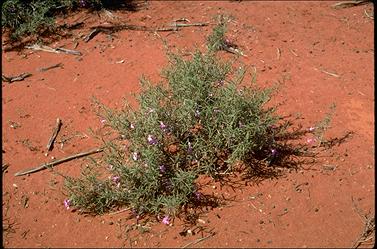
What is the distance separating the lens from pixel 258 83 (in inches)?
189

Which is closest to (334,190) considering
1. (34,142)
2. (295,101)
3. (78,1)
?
(295,101)

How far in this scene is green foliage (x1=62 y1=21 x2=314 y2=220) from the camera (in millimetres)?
3342

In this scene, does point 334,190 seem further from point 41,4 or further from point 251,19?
point 41,4

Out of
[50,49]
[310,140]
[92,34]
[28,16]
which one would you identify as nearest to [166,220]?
[310,140]

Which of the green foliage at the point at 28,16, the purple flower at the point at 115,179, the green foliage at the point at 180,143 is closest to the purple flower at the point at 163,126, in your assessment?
the green foliage at the point at 180,143

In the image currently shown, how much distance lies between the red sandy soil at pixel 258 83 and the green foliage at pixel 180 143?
19 centimetres

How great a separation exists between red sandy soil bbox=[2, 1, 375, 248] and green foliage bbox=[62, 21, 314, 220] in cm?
19

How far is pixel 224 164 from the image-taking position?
12.2ft

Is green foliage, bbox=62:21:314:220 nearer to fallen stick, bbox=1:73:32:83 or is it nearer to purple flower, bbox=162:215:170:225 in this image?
purple flower, bbox=162:215:170:225

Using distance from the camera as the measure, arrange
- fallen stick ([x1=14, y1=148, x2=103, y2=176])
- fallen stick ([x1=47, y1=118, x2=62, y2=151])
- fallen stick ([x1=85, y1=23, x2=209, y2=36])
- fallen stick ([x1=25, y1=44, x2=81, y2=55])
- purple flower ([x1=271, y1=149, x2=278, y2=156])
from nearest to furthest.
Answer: purple flower ([x1=271, y1=149, x2=278, y2=156]), fallen stick ([x1=14, y1=148, x2=103, y2=176]), fallen stick ([x1=47, y1=118, x2=62, y2=151]), fallen stick ([x1=25, y1=44, x2=81, y2=55]), fallen stick ([x1=85, y1=23, x2=209, y2=36])

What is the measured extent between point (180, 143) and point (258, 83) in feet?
4.87

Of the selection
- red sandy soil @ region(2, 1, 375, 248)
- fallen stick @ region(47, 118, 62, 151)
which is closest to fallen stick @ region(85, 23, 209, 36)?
red sandy soil @ region(2, 1, 375, 248)

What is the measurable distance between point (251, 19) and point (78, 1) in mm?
2582

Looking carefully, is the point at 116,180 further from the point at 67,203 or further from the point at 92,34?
the point at 92,34
